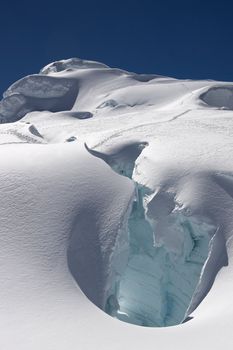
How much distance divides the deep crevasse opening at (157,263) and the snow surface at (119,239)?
0.09ft

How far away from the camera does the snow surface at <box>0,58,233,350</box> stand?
7445 millimetres

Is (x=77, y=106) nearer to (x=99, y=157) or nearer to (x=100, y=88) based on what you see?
(x=100, y=88)

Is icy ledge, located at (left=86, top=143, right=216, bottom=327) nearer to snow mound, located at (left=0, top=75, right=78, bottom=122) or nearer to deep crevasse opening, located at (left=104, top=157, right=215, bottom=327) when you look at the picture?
deep crevasse opening, located at (left=104, top=157, right=215, bottom=327)

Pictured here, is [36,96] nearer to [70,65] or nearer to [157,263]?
[70,65]

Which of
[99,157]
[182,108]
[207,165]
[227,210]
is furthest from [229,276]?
[182,108]

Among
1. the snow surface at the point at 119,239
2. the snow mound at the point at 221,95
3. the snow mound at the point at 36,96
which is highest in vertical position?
the snow surface at the point at 119,239

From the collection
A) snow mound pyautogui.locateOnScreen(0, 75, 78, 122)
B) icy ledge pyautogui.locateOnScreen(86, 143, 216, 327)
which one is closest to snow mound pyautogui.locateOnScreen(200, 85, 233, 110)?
snow mound pyautogui.locateOnScreen(0, 75, 78, 122)

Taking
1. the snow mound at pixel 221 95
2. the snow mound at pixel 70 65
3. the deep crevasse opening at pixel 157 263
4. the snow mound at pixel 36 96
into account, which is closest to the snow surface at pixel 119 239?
the deep crevasse opening at pixel 157 263

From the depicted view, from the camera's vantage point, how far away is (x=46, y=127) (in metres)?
24.5

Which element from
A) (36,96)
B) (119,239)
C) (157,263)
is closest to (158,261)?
(157,263)

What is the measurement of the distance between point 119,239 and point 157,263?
7.71 ft

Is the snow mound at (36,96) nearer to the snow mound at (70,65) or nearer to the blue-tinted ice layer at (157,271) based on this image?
the snow mound at (70,65)

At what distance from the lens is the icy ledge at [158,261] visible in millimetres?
10578

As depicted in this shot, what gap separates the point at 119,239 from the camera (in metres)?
10.4
